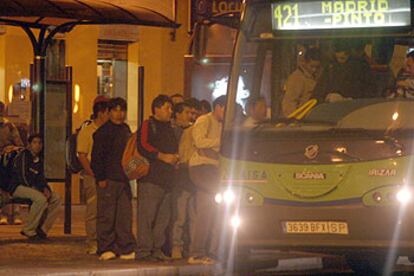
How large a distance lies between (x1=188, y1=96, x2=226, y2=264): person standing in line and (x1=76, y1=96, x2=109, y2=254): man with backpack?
150cm

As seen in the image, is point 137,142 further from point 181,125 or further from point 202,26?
point 202,26

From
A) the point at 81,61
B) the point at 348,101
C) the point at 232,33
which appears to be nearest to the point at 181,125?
the point at 232,33

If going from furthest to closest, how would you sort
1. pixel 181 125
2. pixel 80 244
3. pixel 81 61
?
pixel 81 61
pixel 80 244
pixel 181 125

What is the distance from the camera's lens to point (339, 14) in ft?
46.7

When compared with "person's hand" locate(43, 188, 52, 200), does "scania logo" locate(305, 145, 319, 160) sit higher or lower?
higher

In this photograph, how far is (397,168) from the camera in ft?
44.3

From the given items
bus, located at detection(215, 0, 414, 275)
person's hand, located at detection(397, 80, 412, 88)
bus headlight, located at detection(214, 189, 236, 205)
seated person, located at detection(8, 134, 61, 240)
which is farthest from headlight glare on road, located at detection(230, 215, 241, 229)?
seated person, located at detection(8, 134, 61, 240)

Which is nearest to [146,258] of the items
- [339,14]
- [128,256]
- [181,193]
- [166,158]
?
[128,256]

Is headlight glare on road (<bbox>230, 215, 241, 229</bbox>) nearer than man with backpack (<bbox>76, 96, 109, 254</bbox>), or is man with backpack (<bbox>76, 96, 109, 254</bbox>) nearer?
headlight glare on road (<bbox>230, 215, 241, 229</bbox>)

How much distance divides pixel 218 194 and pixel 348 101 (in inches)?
66.7

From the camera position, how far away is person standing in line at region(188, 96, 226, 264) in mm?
16312

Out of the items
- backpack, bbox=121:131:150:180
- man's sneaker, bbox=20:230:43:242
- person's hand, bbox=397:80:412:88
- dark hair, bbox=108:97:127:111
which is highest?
person's hand, bbox=397:80:412:88

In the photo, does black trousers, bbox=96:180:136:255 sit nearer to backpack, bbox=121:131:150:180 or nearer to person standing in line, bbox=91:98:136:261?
person standing in line, bbox=91:98:136:261

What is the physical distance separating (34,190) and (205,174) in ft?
11.2
